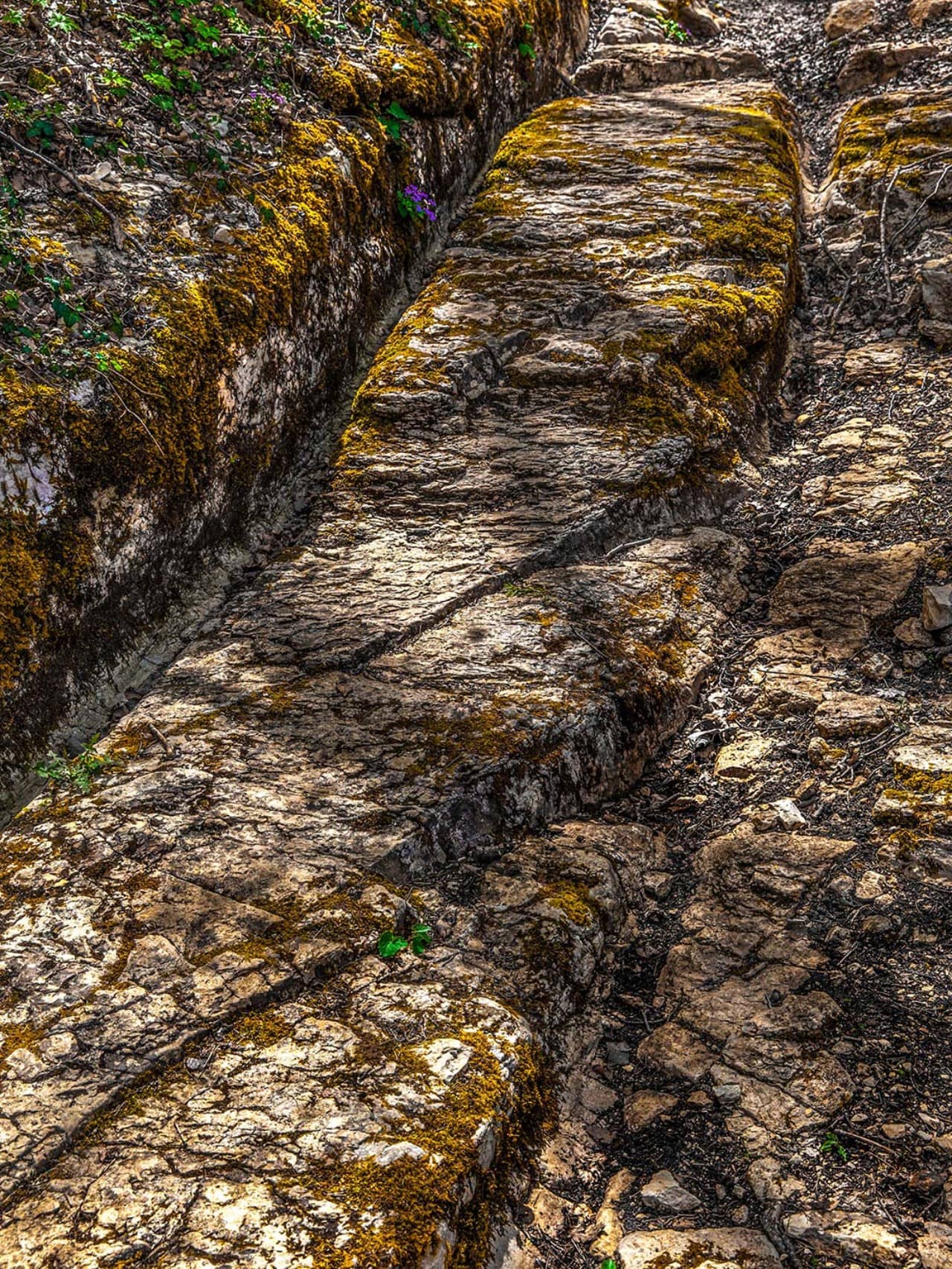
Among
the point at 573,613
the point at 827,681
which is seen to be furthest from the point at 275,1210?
the point at 827,681

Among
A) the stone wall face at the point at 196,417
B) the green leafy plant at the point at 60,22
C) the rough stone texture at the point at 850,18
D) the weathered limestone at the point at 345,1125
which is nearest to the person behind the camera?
the weathered limestone at the point at 345,1125

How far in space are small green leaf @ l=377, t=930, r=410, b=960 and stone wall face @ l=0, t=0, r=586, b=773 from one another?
1545mm

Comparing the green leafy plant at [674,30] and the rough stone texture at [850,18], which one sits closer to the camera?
the rough stone texture at [850,18]

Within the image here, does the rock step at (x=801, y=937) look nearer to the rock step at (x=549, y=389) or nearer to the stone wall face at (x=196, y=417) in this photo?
the rock step at (x=549, y=389)

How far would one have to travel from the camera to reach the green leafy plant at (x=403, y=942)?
275cm

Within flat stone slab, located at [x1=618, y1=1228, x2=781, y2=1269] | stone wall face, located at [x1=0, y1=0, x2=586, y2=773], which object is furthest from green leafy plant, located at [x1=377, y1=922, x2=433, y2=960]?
stone wall face, located at [x1=0, y1=0, x2=586, y2=773]

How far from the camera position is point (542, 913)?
2928 mm

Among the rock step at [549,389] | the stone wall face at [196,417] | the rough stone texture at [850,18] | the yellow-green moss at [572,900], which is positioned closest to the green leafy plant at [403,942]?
the yellow-green moss at [572,900]

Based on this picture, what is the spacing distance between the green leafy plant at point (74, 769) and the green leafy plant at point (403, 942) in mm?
1218

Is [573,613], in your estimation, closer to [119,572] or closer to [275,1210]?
[119,572]

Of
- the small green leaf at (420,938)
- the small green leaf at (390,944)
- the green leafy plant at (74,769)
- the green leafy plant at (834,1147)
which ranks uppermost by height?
the green leafy plant at (74,769)

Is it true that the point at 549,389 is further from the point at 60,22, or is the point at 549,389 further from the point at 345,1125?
the point at 345,1125

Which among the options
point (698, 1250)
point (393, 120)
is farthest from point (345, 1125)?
point (393, 120)

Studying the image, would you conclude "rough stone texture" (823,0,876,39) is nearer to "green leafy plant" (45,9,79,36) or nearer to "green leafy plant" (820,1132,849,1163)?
"green leafy plant" (45,9,79,36)
